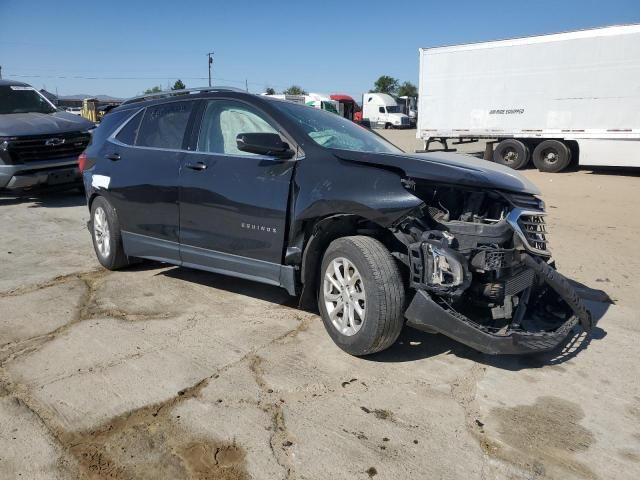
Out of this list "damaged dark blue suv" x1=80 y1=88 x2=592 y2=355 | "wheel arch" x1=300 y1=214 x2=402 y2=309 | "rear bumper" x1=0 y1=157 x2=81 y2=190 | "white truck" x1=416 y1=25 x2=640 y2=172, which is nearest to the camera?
"damaged dark blue suv" x1=80 y1=88 x2=592 y2=355

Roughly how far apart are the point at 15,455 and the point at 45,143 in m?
8.05

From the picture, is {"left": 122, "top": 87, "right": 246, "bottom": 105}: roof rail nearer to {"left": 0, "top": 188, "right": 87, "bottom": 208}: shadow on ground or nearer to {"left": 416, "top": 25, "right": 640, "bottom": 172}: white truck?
{"left": 0, "top": 188, "right": 87, "bottom": 208}: shadow on ground

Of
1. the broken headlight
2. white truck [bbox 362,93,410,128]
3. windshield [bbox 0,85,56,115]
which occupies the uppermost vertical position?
white truck [bbox 362,93,410,128]

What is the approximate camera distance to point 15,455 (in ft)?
8.30

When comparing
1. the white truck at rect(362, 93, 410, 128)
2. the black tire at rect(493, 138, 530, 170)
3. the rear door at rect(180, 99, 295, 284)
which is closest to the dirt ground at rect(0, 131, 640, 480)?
the rear door at rect(180, 99, 295, 284)

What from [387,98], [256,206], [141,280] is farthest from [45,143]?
[387,98]

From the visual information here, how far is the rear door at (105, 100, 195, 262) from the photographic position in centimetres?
464

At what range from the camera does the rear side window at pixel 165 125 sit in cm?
469

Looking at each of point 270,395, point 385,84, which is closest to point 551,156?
point 270,395

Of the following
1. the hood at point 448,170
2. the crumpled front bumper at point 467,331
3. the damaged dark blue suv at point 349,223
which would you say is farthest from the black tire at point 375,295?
the hood at point 448,170

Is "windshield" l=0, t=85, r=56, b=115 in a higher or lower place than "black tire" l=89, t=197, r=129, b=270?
higher

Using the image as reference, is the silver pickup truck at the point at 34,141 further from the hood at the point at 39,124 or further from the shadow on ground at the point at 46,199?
the shadow on ground at the point at 46,199

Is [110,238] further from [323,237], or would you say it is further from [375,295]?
[375,295]

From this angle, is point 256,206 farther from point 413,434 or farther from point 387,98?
point 387,98
